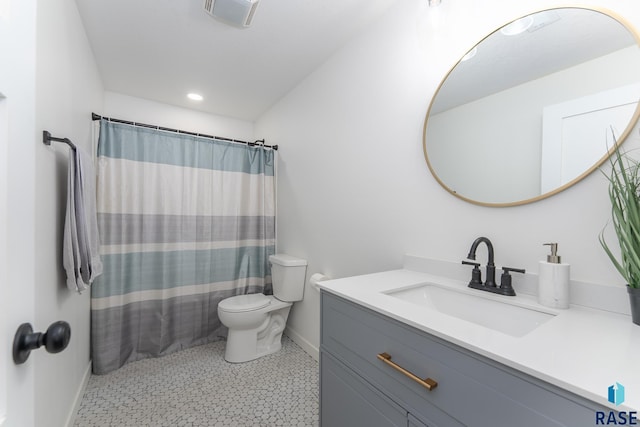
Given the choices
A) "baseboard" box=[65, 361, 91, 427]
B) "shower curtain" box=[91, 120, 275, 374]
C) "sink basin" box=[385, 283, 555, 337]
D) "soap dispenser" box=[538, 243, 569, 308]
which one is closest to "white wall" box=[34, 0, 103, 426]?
"baseboard" box=[65, 361, 91, 427]

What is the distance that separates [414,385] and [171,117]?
321 cm

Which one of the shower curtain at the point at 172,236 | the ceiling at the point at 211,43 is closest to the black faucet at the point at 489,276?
the ceiling at the point at 211,43

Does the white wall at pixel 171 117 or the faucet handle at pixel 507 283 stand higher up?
the white wall at pixel 171 117

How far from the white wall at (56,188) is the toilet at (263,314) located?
3.08 feet

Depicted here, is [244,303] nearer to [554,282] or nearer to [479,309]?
[479,309]

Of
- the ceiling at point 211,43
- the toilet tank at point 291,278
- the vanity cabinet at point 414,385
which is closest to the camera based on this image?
the vanity cabinet at point 414,385

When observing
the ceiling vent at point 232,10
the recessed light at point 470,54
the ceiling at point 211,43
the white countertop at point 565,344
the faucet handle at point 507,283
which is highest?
the ceiling at point 211,43

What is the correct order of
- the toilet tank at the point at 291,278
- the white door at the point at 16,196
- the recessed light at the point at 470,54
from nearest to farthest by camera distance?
1. the white door at the point at 16,196
2. the recessed light at the point at 470,54
3. the toilet tank at the point at 291,278

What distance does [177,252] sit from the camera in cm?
237

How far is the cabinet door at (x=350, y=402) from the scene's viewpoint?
A: 865 millimetres

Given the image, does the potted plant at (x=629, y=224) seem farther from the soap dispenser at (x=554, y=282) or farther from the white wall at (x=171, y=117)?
the white wall at (x=171, y=117)

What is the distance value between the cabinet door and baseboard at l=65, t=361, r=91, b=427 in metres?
1.43

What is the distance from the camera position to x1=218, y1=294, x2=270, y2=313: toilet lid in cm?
212

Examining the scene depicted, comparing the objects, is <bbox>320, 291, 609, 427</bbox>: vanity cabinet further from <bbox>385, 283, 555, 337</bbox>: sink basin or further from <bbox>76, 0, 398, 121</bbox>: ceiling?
<bbox>76, 0, 398, 121</bbox>: ceiling
